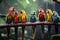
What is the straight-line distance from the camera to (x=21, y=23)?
98.4 inches

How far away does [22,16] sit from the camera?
2.50 m

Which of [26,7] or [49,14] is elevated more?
[26,7]

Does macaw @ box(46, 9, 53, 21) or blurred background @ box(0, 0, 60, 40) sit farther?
blurred background @ box(0, 0, 60, 40)

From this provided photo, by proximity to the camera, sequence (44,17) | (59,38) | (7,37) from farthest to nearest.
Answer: (7,37)
(44,17)
(59,38)

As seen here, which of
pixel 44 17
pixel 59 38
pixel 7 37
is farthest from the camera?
pixel 7 37

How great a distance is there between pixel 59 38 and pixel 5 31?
955 mm

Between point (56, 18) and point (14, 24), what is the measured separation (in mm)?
638

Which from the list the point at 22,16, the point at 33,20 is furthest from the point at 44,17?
the point at 22,16

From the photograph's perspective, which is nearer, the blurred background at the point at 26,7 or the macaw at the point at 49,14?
the macaw at the point at 49,14

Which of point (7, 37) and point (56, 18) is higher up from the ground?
point (56, 18)

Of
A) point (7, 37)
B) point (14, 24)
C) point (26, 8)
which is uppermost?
point (26, 8)

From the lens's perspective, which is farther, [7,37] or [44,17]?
[7,37]

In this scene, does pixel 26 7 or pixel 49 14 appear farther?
pixel 26 7

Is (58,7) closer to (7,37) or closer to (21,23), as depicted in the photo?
(21,23)
